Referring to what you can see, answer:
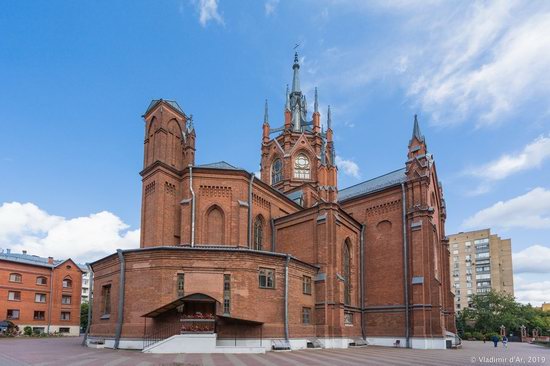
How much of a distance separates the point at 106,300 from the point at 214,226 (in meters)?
9.65

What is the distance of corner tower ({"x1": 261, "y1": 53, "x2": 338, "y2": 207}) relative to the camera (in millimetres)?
56103

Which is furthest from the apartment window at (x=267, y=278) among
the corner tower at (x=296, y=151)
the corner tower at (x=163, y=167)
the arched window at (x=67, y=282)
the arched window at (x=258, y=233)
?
the arched window at (x=67, y=282)

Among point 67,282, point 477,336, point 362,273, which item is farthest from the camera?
point 67,282

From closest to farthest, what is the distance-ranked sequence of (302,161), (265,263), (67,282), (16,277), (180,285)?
(180,285)
(265,263)
(302,161)
(16,277)
(67,282)

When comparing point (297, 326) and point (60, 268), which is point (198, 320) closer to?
point (297, 326)

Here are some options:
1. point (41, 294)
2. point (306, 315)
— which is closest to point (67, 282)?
point (41, 294)

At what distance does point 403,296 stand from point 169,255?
21401mm

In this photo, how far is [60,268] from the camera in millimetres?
65688

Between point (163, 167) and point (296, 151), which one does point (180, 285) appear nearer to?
point (163, 167)

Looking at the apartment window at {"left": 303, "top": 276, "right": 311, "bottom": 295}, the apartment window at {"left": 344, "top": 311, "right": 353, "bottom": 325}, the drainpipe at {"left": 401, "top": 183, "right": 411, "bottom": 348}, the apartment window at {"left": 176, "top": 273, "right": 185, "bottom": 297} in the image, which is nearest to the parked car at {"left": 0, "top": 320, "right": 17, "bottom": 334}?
the apartment window at {"left": 176, "top": 273, "right": 185, "bottom": 297}

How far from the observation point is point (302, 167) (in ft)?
192

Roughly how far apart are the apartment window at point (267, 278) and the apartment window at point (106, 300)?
10706mm

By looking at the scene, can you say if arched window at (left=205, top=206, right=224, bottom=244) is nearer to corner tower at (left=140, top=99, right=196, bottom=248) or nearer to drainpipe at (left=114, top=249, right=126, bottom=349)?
corner tower at (left=140, top=99, right=196, bottom=248)

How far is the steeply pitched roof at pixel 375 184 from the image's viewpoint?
43781 mm
